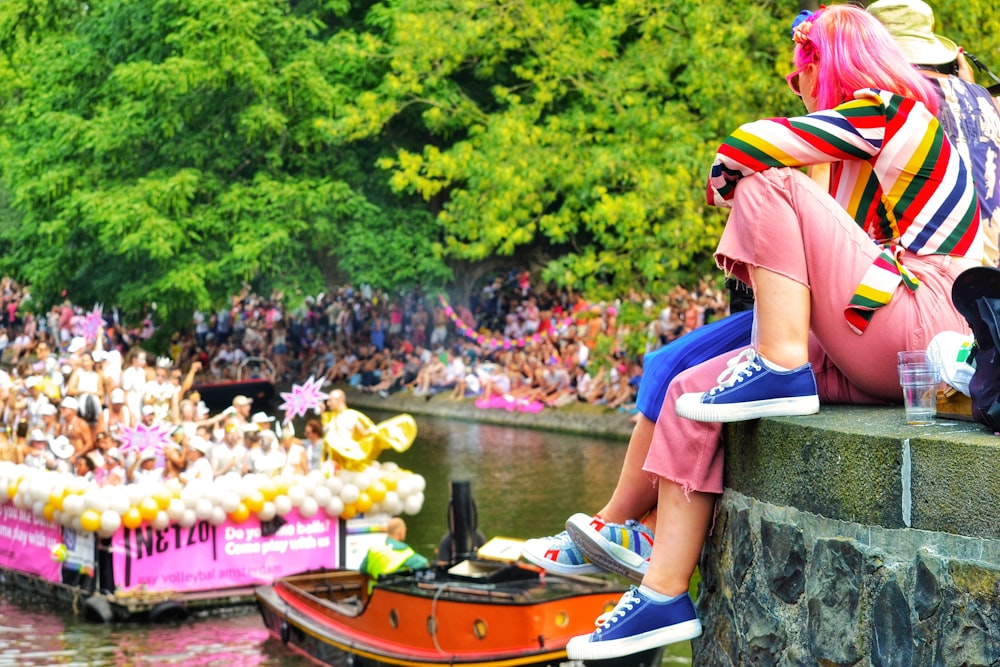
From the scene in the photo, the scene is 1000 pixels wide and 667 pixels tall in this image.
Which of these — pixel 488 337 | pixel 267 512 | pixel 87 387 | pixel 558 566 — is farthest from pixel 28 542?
pixel 488 337

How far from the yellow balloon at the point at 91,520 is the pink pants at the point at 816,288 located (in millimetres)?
12505

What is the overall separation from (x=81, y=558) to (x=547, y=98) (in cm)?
905

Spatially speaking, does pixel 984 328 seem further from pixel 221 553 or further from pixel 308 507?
pixel 221 553

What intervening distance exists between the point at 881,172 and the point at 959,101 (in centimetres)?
46

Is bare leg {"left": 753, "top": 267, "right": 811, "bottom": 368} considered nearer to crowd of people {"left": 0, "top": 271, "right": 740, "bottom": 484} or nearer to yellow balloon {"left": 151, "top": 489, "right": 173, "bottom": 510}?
crowd of people {"left": 0, "top": 271, "right": 740, "bottom": 484}

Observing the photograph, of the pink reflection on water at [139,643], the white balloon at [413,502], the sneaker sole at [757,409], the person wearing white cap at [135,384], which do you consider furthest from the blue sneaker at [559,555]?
the person wearing white cap at [135,384]

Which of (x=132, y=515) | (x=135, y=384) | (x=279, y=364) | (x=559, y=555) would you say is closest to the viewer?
(x=559, y=555)

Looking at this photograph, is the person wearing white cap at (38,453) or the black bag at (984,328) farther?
the person wearing white cap at (38,453)

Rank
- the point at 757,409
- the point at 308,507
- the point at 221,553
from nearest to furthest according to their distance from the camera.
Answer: the point at 757,409 < the point at 308,507 < the point at 221,553

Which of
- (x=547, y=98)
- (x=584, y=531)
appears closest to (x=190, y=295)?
(x=547, y=98)

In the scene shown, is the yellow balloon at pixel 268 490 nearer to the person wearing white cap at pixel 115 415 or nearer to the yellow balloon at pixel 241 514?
the yellow balloon at pixel 241 514

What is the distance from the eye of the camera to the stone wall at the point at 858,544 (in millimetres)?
3115

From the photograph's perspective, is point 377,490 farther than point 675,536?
Yes

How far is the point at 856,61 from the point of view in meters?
3.80
